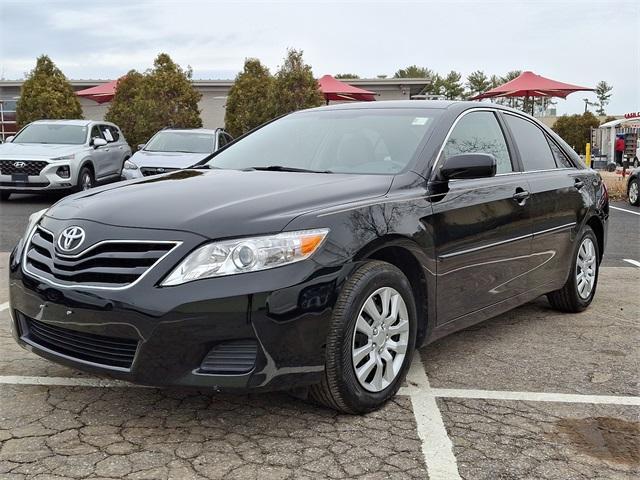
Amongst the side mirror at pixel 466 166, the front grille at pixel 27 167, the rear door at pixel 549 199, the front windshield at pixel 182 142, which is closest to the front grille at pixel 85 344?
the side mirror at pixel 466 166

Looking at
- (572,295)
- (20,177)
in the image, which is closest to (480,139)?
(572,295)

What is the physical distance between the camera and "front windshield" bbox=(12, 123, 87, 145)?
Result: 14.1 metres

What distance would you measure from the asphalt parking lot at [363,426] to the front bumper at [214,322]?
314 millimetres

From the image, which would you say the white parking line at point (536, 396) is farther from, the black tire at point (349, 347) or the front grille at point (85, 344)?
the front grille at point (85, 344)

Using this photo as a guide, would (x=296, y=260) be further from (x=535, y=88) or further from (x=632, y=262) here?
(x=535, y=88)

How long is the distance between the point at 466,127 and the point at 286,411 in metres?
2.15

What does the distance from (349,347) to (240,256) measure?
67 cm

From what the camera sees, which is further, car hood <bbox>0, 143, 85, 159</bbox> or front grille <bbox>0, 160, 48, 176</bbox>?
car hood <bbox>0, 143, 85, 159</bbox>

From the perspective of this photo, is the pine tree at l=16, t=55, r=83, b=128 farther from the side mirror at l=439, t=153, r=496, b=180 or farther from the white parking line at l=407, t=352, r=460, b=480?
the white parking line at l=407, t=352, r=460, b=480

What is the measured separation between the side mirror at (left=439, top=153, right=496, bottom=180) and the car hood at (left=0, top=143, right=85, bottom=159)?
10.8 m

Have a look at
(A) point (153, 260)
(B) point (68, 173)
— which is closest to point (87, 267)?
(A) point (153, 260)

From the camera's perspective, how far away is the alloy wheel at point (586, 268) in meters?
5.56

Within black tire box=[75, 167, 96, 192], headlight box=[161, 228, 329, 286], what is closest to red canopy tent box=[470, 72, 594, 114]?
black tire box=[75, 167, 96, 192]

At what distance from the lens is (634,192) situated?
49.7 feet
